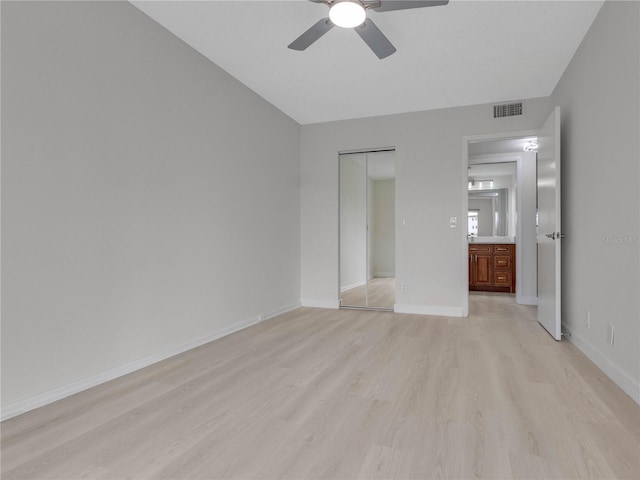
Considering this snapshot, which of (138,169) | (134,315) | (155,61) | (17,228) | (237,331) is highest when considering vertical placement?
(155,61)

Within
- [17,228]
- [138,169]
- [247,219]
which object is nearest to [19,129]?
[17,228]

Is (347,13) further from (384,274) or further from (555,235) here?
(384,274)

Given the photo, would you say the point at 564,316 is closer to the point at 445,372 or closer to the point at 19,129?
the point at 445,372

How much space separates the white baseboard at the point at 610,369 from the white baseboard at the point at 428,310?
1.34 meters

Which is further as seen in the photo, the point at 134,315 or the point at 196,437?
the point at 134,315

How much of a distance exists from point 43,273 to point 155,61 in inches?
66.8

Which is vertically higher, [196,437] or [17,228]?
[17,228]

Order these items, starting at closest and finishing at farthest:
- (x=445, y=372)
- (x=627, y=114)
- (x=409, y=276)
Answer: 1. (x=627, y=114)
2. (x=445, y=372)
3. (x=409, y=276)

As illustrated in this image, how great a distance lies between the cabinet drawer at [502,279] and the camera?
20.7ft

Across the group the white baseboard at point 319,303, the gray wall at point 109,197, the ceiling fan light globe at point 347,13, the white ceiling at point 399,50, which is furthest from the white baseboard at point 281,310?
the ceiling fan light globe at point 347,13

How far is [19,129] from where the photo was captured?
1.88m

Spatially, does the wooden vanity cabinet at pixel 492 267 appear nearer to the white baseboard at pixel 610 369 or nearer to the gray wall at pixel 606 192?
the gray wall at pixel 606 192

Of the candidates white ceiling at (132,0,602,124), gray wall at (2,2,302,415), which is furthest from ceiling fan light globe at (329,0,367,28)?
gray wall at (2,2,302,415)

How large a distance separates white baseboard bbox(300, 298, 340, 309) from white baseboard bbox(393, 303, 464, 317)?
0.79 meters
